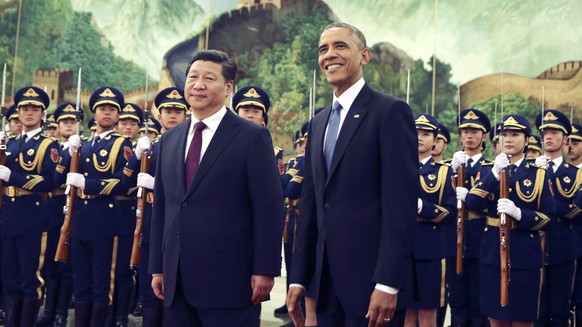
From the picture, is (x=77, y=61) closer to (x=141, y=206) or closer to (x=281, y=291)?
(x=281, y=291)

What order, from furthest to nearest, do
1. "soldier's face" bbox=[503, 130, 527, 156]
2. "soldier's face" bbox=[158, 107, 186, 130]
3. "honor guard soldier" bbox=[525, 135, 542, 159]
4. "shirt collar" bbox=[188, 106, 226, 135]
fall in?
"honor guard soldier" bbox=[525, 135, 542, 159] → "soldier's face" bbox=[158, 107, 186, 130] → "soldier's face" bbox=[503, 130, 527, 156] → "shirt collar" bbox=[188, 106, 226, 135]

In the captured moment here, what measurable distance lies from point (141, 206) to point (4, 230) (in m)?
1.12

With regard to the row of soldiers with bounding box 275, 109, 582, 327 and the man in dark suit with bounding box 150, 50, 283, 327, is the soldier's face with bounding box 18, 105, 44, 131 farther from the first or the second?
the man in dark suit with bounding box 150, 50, 283, 327

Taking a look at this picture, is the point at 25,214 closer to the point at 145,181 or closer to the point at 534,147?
the point at 145,181

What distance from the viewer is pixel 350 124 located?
288 centimetres

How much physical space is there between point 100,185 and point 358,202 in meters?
3.54

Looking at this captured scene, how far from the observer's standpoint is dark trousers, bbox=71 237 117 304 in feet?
18.8

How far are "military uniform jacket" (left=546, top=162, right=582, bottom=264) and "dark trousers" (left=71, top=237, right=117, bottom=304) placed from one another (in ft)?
12.2

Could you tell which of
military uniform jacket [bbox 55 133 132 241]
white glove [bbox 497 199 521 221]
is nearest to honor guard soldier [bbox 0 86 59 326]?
military uniform jacket [bbox 55 133 132 241]

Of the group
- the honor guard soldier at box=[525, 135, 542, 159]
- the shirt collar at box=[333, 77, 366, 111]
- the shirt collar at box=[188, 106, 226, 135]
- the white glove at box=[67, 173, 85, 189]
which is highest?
the honor guard soldier at box=[525, 135, 542, 159]

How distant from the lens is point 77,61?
57.1 feet

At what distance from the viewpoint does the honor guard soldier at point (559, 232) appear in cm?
630

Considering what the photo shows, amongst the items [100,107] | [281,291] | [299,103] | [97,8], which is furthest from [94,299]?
[97,8]

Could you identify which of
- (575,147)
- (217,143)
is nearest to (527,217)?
(575,147)
